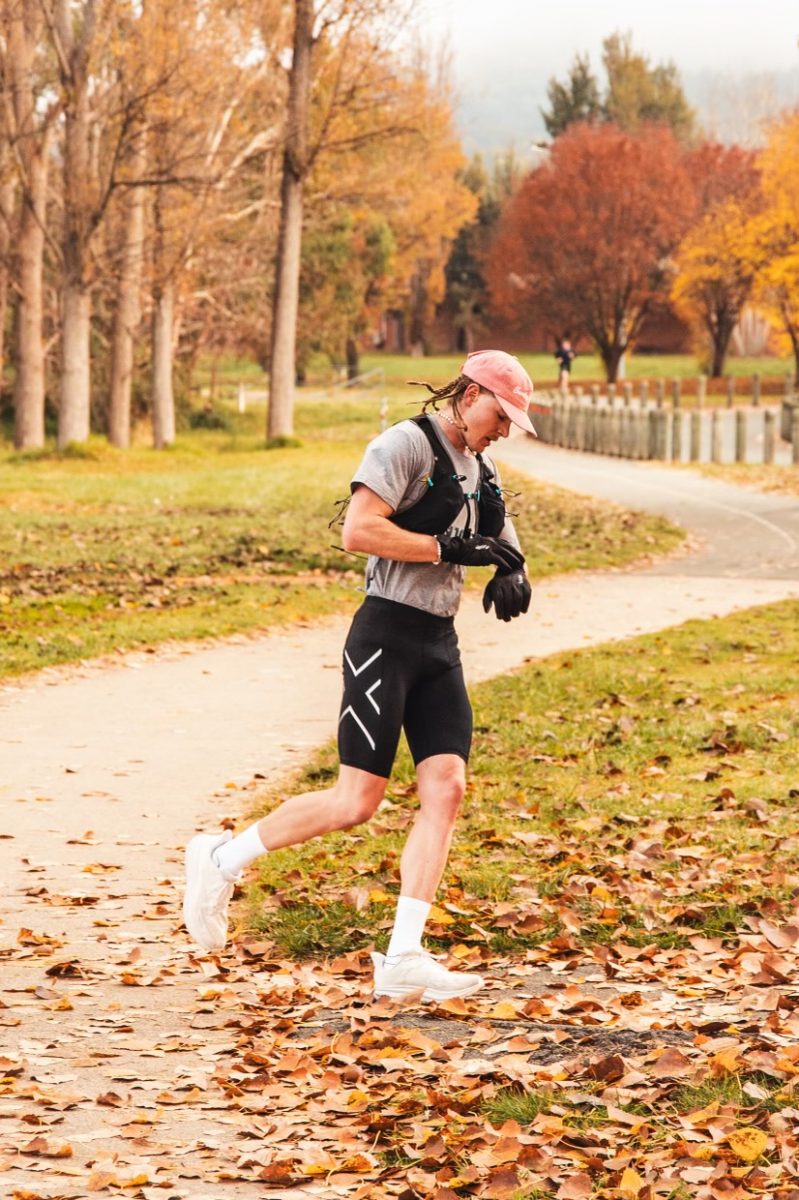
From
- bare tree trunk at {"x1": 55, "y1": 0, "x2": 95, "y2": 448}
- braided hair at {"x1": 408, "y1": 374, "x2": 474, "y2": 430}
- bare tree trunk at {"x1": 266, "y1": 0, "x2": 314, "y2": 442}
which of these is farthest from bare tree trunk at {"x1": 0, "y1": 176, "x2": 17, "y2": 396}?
braided hair at {"x1": 408, "y1": 374, "x2": 474, "y2": 430}

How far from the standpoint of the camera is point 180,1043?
567 cm

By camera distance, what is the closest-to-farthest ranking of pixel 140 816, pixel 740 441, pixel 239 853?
pixel 239 853 → pixel 140 816 → pixel 740 441

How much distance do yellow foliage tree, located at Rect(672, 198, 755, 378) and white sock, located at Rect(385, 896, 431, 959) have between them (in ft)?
197

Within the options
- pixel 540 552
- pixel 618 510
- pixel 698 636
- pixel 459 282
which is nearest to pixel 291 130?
pixel 618 510

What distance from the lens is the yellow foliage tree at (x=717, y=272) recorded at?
65.4 metres

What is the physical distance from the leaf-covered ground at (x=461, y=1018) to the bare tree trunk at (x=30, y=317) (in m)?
28.1

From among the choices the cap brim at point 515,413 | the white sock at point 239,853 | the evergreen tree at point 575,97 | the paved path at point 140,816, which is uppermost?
the evergreen tree at point 575,97

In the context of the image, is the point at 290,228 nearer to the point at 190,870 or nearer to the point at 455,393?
the point at 190,870

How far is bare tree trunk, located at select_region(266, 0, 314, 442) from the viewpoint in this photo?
122 feet

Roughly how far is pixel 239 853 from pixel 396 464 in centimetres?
148

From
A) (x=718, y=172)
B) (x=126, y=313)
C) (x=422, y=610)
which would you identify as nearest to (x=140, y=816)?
(x=422, y=610)

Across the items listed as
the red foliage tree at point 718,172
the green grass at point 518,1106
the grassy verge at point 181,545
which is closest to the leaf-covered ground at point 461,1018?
the green grass at point 518,1106

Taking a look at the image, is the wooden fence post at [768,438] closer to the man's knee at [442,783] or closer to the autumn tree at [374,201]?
the autumn tree at [374,201]

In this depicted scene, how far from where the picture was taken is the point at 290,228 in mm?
38250
